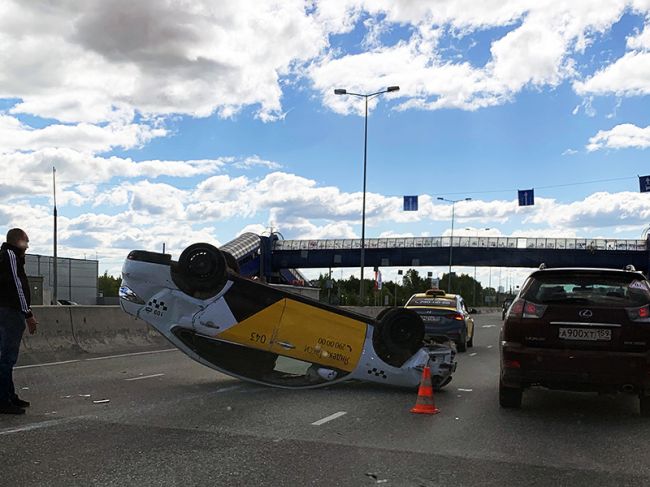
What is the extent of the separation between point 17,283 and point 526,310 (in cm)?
540

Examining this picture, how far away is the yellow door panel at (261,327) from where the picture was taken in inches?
340

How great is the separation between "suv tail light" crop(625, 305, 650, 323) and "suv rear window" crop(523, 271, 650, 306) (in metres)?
0.11

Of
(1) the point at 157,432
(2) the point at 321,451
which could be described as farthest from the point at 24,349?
(2) the point at 321,451

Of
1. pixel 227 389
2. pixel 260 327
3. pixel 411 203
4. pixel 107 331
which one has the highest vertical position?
pixel 411 203

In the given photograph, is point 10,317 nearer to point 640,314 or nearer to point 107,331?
point 640,314

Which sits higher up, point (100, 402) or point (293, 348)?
point (293, 348)

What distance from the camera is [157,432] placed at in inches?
245

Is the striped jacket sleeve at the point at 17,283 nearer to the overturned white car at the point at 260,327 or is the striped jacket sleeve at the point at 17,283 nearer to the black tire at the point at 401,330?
the overturned white car at the point at 260,327

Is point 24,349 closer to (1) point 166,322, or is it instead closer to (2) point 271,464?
(1) point 166,322

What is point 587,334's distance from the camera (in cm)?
717

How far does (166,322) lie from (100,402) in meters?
1.38

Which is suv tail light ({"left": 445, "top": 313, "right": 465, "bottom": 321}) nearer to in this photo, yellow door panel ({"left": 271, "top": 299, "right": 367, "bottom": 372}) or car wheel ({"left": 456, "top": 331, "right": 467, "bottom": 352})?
car wheel ({"left": 456, "top": 331, "right": 467, "bottom": 352})

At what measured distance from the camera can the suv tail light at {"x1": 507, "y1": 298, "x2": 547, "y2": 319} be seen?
7332mm


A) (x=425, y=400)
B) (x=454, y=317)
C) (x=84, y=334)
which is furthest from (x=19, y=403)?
(x=454, y=317)
